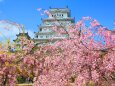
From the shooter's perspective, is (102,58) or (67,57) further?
(67,57)

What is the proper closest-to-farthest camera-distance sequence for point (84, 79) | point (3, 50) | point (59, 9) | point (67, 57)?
point (84, 79)
point (67, 57)
point (3, 50)
point (59, 9)

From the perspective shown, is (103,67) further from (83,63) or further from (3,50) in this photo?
(3,50)

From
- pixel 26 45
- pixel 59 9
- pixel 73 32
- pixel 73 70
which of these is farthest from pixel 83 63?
Result: pixel 59 9

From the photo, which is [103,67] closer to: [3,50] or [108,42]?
[108,42]

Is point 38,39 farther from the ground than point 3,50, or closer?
farther from the ground

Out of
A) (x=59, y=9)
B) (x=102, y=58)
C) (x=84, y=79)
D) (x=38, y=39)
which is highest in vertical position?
(x=59, y=9)

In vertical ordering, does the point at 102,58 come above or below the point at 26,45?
below

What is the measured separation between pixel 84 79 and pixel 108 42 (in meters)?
1.64

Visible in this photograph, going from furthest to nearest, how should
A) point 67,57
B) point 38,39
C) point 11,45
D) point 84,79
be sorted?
point 38,39
point 11,45
point 67,57
point 84,79

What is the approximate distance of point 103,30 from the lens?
29.9 feet

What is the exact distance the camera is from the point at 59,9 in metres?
62.7

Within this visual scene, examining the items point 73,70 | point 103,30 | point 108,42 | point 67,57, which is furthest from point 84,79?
point 103,30

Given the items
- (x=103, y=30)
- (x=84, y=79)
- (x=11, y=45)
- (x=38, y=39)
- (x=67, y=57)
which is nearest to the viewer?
(x=84, y=79)

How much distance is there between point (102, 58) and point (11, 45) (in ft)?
16.3
